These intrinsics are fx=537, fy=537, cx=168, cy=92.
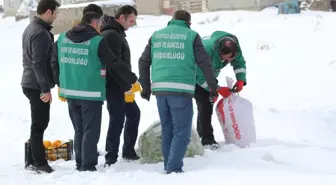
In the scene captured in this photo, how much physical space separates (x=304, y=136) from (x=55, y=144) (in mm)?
2919

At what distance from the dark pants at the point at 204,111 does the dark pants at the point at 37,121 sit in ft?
5.46

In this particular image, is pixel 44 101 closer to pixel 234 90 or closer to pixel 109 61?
pixel 109 61

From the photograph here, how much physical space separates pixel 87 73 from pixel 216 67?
5.14 ft

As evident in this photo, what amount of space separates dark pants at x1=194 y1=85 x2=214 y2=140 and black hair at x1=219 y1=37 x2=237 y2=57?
54cm

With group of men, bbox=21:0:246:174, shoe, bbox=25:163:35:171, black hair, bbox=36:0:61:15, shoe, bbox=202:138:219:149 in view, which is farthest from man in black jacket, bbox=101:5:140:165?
shoe, bbox=202:138:219:149

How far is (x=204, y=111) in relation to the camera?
5.89 meters

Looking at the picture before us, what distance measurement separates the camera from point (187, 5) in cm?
2888

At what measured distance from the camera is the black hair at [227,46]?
18.0 feet

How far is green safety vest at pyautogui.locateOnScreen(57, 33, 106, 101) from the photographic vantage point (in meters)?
4.74

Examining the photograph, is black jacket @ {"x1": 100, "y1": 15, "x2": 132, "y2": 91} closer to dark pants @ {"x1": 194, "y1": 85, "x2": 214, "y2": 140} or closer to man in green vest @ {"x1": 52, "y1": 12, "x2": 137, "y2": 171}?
man in green vest @ {"x1": 52, "y1": 12, "x2": 137, "y2": 171}

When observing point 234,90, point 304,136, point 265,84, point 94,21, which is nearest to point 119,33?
point 94,21

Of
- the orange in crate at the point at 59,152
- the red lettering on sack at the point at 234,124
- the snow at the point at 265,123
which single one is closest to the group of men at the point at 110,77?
the snow at the point at 265,123

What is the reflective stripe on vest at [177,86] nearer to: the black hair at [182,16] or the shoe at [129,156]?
the black hair at [182,16]

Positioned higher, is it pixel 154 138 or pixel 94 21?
pixel 94 21
